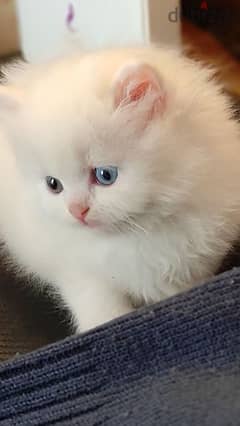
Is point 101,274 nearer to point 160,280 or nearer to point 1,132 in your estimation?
point 160,280

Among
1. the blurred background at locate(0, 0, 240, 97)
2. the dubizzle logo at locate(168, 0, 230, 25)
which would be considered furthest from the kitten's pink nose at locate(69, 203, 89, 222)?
the dubizzle logo at locate(168, 0, 230, 25)

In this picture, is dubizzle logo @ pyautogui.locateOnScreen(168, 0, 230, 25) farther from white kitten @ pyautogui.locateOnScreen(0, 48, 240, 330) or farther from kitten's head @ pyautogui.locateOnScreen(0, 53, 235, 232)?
kitten's head @ pyautogui.locateOnScreen(0, 53, 235, 232)

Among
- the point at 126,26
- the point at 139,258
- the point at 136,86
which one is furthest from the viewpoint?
the point at 126,26

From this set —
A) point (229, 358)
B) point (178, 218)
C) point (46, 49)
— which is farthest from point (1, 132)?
point (46, 49)

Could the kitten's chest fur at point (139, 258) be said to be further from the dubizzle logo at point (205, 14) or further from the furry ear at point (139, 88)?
the dubizzle logo at point (205, 14)

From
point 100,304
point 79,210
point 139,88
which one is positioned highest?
point 139,88

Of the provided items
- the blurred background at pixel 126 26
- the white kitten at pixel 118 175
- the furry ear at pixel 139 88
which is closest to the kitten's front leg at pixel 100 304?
the white kitten at pixel 118 175

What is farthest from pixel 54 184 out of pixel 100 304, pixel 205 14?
pixel 205 14

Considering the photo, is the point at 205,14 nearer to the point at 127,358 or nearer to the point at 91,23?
the point at 91,23
